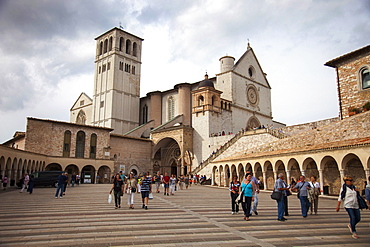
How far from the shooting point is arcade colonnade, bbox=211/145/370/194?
1705 cm

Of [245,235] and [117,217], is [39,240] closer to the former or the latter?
[117,217]

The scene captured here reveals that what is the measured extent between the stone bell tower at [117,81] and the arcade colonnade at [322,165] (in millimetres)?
30577

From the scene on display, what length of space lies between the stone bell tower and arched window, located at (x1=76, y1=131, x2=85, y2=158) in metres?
14.2

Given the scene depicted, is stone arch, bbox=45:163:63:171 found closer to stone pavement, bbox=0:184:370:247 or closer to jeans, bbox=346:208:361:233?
stone pavement, bbox=0:184:370:247

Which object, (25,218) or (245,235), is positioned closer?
(245,235)

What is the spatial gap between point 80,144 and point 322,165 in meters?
28.2

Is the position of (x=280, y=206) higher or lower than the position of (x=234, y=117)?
lower

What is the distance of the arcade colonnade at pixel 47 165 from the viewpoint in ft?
80.5

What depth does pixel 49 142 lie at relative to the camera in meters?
34.4

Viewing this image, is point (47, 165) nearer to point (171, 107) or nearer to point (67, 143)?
point (67, 143)

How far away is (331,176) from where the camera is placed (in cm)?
Answer: 1964

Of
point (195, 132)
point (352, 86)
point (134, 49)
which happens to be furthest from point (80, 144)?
point (352, 86)

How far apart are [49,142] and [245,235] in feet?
105

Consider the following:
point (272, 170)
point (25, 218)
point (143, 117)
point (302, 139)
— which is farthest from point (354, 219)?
point (143, 117)
